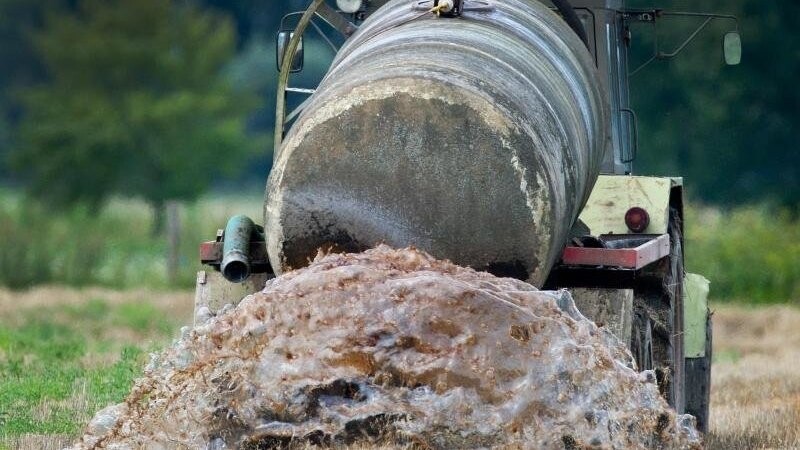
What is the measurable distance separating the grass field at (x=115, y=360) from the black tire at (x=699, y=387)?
14 cm

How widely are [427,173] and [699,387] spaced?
4355 millimetres

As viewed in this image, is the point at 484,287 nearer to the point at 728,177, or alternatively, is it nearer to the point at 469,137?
the point at 469,137

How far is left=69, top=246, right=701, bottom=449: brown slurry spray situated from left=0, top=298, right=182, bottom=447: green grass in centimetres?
278

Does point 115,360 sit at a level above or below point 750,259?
below

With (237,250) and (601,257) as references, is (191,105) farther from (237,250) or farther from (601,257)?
(601,257)

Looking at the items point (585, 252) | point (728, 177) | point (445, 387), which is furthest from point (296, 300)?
point (728, 177)

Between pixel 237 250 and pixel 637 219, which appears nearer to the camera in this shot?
pixel 237 250

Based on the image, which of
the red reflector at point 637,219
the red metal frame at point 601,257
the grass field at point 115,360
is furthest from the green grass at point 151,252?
the red metal frame at point 601,257

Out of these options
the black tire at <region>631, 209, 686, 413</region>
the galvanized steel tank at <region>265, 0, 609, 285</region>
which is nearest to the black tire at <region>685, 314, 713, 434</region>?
the black tire at <region>631, 209, 686, 413</region>

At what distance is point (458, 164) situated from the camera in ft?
20.6

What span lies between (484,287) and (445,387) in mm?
443

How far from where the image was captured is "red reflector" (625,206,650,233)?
334 inches

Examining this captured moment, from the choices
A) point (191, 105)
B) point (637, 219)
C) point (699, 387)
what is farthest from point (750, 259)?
point (637, 219)

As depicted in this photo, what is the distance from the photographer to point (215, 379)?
547 cm
